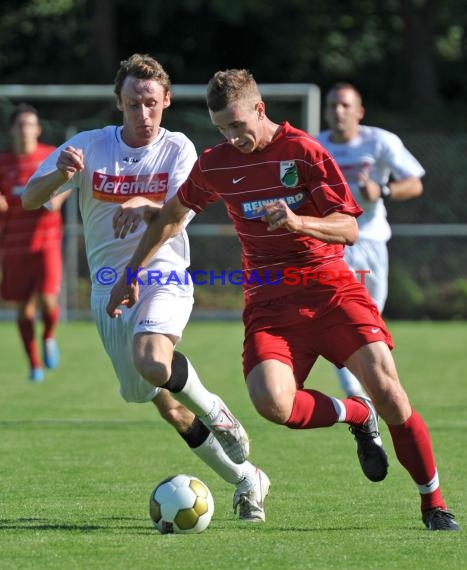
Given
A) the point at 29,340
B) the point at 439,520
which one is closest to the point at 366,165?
the point at 439,520

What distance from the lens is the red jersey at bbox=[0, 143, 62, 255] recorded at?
39.4 ft

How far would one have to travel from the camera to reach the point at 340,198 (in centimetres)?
538

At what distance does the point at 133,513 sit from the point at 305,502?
0.87 m

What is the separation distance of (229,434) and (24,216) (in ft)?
24.3

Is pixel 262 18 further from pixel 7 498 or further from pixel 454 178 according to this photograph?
pixel 7 498

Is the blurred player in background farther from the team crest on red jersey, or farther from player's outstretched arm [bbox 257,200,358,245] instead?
player's outstretched arm [bbox 257,200,358,245]

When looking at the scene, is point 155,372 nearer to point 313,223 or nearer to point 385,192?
point 313,223

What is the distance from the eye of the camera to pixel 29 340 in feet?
38.7

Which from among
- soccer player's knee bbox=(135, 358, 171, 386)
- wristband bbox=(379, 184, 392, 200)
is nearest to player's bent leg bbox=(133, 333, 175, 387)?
soccer player's knee bbox=(135, 358, 171, 386)

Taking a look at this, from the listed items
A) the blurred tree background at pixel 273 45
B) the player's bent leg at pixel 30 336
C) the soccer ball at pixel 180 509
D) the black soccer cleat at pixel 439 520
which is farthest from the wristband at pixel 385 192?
the blurred tree background at pixel 273 45

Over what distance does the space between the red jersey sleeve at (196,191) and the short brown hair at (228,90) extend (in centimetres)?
36

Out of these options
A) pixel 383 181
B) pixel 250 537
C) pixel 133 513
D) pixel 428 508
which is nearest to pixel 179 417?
pixel 133 513

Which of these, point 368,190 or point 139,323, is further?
point 368,190

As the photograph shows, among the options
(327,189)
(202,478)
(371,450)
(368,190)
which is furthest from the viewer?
(368,190)
